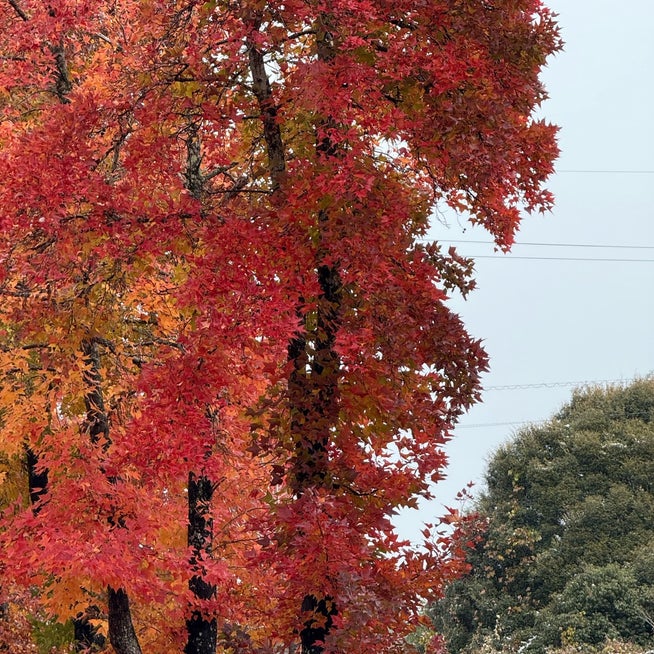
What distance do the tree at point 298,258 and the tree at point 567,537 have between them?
50.5ft

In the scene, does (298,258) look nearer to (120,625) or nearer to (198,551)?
(198,551)

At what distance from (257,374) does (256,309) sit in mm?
2495

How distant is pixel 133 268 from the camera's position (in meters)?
12.1

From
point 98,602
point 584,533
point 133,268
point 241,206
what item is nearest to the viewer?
point 241,206

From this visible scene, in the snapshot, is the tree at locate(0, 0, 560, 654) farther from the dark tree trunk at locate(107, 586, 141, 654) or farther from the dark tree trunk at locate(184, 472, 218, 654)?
the dark tree trunk at locate(184, 472, 218, 654)

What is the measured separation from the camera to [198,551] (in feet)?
48.2

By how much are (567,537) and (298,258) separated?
20.6 meters

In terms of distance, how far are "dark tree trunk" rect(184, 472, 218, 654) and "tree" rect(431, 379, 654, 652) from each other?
12.0 m

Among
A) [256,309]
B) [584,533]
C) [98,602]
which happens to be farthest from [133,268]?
[584,533]

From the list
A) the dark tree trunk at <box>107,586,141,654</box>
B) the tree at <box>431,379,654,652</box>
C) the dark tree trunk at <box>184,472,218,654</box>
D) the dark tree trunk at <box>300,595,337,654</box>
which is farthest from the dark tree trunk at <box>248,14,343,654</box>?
the tree at <box>431,379,654,652</box>

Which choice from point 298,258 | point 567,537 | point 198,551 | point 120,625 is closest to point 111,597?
point 120,625

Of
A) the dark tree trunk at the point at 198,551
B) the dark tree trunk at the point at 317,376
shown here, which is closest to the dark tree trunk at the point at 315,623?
the dark tree trunk at the point at 317,376

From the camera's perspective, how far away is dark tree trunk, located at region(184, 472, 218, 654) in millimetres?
14734

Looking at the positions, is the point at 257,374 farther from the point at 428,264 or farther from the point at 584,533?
the point at 584,533
